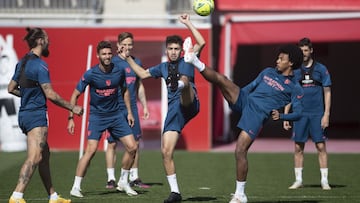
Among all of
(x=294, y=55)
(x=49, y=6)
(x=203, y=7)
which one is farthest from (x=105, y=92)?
(x=49, y=6)

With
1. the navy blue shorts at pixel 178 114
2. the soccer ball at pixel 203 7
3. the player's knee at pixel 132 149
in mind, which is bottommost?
the player's knee at pixel 132 149

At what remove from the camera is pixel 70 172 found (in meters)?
16.4


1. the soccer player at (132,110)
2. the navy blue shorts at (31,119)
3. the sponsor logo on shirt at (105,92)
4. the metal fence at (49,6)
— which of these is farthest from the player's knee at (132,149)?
Answer: the metal fence at (49,6)

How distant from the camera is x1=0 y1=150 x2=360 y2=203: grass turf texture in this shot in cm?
1252

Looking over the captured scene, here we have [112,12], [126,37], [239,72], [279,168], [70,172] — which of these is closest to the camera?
[126,37]

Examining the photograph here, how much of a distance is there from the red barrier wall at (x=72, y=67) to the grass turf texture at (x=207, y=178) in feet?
3.38

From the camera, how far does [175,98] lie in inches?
473

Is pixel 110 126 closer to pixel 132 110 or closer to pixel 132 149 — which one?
pixel 132 149

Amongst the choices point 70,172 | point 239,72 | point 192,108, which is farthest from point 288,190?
point 239,72

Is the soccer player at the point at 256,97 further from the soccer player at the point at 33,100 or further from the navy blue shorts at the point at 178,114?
the soccer player at the point at 33,100

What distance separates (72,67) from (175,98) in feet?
33.9

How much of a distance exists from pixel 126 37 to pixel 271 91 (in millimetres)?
3021

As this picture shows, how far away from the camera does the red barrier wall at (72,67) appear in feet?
71.8

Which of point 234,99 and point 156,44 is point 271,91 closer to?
point 234,99
